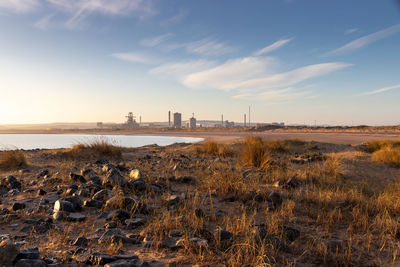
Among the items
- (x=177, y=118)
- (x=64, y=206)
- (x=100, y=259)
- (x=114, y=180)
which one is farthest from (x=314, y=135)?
(x=177, y=118)

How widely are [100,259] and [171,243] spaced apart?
0.67 metres

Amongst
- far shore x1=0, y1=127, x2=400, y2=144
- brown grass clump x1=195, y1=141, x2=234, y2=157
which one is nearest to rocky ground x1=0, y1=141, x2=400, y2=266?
brown grass clump x1=195, y1=141, x2=234, y2=157

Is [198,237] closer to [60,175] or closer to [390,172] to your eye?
[60,175]

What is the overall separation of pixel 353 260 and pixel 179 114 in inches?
3743

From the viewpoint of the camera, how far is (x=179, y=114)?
96.1 metres

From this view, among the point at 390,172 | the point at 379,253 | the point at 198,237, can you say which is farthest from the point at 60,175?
the point at 390,172

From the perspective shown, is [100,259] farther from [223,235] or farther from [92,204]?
[92,204]

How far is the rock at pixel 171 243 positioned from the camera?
216 cm

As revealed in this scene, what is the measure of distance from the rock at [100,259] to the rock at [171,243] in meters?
0.50

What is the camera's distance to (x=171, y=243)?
7.24 ft

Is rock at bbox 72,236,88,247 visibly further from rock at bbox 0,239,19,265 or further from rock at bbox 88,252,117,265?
rock at bbox 0,239,19,265

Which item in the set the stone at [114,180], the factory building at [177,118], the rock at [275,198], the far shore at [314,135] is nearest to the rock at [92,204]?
the stone at [114,180]

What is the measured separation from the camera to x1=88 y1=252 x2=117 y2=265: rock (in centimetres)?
175

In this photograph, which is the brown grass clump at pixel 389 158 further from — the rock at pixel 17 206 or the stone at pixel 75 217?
the rock at pixel 17 206
